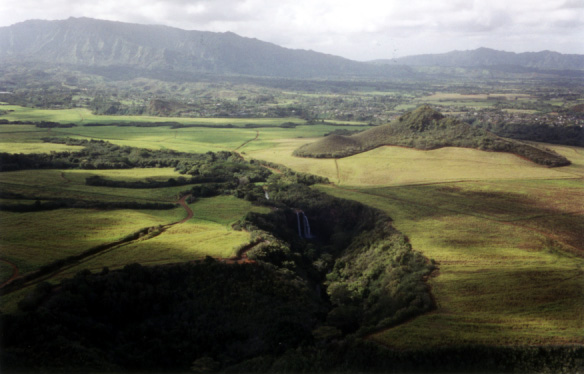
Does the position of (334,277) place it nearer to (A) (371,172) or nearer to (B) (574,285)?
(B) (574,285)

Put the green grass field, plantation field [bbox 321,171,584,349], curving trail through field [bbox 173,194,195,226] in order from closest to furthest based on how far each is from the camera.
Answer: plantation field [bbox 321,171,584,349]
the green grass field
curving trail through field [bbox 173,194,195,226]

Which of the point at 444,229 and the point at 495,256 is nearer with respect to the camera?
the point at 495,256

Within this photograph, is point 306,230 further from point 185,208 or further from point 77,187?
point 77,187

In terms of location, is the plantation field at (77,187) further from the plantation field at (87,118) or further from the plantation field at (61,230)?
the plantation field at (87,118)

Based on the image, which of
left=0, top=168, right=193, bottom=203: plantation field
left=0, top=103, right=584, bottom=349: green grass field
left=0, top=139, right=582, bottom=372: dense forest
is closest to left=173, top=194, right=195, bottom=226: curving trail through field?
left=0, top=103, right=584, bottom=349: green grass field

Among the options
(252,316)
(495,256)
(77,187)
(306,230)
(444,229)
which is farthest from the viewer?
(77,187)

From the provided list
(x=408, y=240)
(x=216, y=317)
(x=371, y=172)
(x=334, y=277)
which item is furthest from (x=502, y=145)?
(x=216, y=317)

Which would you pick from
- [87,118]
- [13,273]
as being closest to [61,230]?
[13,273]

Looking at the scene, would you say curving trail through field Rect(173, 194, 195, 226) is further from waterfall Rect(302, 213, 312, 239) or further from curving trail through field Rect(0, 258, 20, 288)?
curving trail through field Rect(0, 258, 20, 288)
